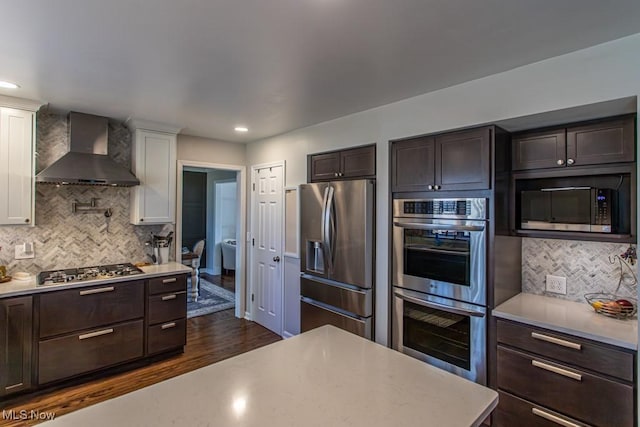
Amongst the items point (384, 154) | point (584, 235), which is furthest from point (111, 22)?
point (584, 235)

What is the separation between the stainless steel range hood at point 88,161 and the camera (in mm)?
2980

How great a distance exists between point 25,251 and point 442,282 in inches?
152

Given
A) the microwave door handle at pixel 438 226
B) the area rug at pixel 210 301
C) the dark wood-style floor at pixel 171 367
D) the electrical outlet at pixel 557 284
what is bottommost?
the dark wood-style floor at pixel 171 367

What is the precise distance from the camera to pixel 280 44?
72.6 inches

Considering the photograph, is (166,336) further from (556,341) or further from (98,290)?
(556,341)

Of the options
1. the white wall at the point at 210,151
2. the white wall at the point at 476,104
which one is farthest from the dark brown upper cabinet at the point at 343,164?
the white wall at the point at 210,151

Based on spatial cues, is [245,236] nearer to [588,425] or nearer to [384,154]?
[384,154]

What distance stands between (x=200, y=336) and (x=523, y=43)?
13.9ft

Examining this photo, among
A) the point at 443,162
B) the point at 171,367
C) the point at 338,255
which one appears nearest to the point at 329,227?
the point at 338,255

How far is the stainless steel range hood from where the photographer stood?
9.78 ft

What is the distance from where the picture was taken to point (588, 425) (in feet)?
5.91

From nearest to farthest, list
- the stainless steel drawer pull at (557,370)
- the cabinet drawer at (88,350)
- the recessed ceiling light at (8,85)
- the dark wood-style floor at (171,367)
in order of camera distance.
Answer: the stainless steel drawer pull at (557,370) < the recessed ceiling light at (8,85) < the dark wood-style floor at (171,367) < the cabinet drawer at (88,350)

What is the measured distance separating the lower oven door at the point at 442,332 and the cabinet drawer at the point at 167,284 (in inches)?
88.4

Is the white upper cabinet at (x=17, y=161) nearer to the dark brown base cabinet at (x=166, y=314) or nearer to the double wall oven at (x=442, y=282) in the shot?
the dark brown base cabinet at (x=166, y=314)
